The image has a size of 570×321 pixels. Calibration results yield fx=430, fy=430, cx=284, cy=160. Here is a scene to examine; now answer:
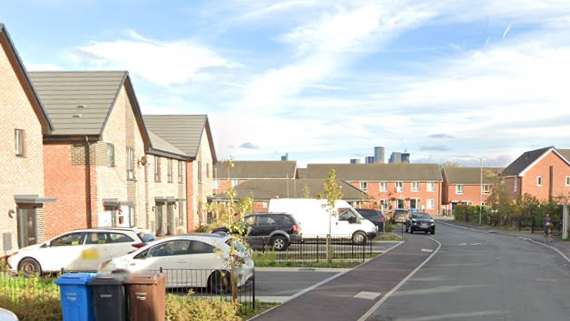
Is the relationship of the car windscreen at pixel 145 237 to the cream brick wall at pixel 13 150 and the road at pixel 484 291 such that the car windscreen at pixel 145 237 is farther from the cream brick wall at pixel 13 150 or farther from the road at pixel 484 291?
the road at pixel 484 291

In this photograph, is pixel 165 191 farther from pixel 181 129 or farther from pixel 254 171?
pixel 254 171

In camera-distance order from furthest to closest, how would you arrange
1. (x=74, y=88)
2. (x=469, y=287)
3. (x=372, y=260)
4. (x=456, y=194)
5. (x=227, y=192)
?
(x=456, y=194), (x=74, y=88), (x=372, y=260), (x=469, y=287), (x=227, y=192)

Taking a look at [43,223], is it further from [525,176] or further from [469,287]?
[525,176]

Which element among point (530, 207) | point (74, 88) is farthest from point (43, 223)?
point (530, 207)

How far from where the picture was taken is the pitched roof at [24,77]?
16656 mm

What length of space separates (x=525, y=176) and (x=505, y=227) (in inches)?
741

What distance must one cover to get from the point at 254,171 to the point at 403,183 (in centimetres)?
2470

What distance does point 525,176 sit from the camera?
181 ft

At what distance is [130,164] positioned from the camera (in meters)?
24.5

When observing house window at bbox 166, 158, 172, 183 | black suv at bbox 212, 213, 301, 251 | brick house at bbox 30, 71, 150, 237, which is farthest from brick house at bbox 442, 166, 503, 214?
brick house at bbox 30, 71, 150, 237

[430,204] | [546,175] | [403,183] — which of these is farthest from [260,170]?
[546,175]

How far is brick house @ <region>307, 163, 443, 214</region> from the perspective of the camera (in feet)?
227

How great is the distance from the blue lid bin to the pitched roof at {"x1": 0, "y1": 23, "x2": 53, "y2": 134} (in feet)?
42.0

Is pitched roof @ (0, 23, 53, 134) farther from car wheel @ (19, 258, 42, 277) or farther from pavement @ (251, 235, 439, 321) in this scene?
pavement @ (251, 235, 439, 321)
